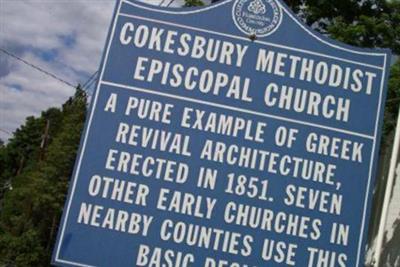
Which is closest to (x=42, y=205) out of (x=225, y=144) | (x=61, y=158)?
(x=61, y=158)

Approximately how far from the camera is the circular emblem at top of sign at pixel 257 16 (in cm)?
551

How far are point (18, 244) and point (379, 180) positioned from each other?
2188 centimetres

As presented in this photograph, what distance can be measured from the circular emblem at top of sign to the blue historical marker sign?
0.03ft

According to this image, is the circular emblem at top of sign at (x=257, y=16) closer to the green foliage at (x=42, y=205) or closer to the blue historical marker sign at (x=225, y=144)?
the blue historical marker sign at (x=225, y=144)

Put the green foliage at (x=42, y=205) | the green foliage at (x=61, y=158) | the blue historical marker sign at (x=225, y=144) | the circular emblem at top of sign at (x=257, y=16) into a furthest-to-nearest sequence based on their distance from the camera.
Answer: the green foliage at (x=42, y=205) < the green foliage at (x=61, y=158) < the circular emblem at top of sign at (x=257, y=16) < the blue historical marker sign at (x=225, y=144)

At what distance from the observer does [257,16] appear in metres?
5.55

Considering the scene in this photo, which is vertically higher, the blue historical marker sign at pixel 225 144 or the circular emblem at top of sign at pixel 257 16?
the circular emblem at top of sign at pixel 257 16

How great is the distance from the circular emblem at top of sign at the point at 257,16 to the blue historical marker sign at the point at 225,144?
0.03 feet

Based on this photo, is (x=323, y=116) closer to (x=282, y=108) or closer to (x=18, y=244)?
(x=282, y=108)

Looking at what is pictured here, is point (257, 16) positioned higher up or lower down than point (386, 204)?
higher up

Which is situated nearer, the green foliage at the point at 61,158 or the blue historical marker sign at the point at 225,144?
the blue historical marker sign at the point at 225,144

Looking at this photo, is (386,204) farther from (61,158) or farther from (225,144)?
(61,158)

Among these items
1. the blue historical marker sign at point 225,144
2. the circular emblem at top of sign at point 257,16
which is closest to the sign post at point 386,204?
the blue historical marker sign at point 225,144

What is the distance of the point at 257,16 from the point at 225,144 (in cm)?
128
